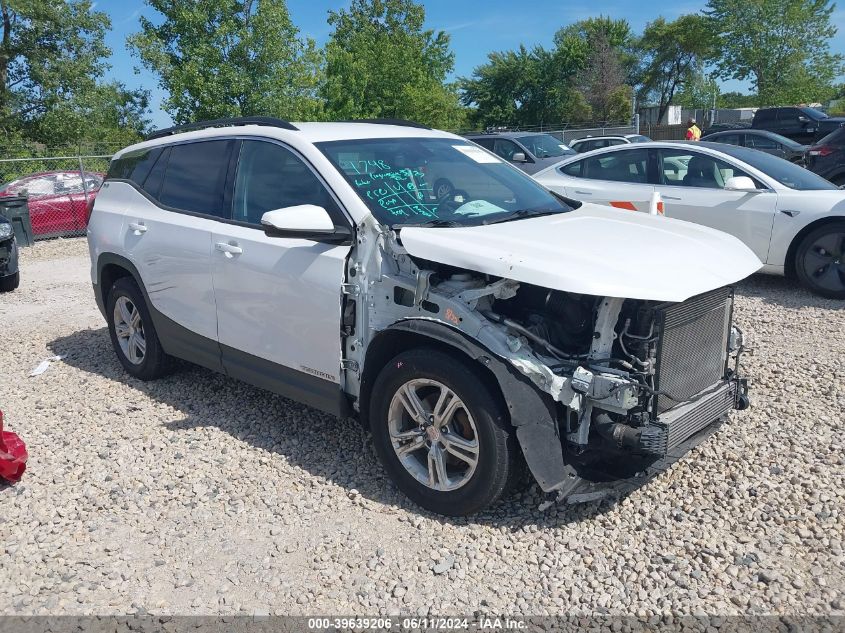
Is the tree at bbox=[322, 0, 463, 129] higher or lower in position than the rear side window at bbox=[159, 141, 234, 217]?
higher

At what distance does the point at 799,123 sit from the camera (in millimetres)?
25266

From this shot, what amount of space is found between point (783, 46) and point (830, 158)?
159 feet

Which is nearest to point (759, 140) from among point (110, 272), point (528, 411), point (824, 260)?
point (824, 260)

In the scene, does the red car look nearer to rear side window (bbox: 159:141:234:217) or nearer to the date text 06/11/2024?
rear side window (bbox: 159:141:234:217)

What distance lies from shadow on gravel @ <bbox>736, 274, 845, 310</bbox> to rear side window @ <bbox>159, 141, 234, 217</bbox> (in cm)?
578

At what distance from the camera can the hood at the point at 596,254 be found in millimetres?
3145

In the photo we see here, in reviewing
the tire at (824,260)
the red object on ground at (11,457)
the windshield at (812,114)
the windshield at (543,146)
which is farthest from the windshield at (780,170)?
the windshield at (812,114)

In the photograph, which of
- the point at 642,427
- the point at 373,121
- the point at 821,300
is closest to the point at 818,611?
the point at 642,427

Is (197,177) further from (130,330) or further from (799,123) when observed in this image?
(799,123)

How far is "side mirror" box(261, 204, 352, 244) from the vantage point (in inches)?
147

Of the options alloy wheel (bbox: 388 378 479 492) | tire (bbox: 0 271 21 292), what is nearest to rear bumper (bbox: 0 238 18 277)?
tire (bbox: 0 271 21 292)

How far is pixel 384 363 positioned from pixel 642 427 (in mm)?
1350

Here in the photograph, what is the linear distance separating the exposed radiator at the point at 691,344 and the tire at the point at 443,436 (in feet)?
2.58

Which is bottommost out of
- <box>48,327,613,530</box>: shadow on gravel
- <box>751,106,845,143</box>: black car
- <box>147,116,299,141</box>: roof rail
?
<box>48,327,613,530</box>: shadow on gravel
